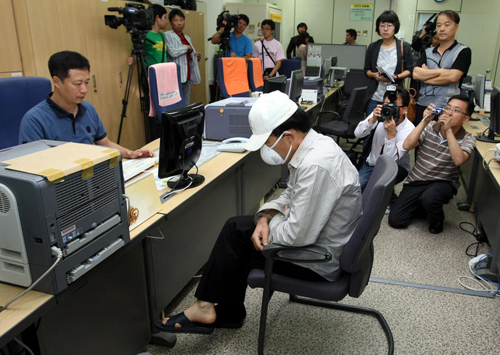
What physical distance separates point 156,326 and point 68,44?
289cm

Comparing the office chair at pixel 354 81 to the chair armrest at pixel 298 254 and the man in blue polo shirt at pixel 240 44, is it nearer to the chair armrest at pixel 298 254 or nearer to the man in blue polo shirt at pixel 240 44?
the man in blue polo shirt at pixel 240 44

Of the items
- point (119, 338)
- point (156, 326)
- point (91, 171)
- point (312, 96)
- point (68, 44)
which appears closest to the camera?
point (91, 171)

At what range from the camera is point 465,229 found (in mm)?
2992

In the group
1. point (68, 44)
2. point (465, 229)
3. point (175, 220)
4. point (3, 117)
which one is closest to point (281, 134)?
point (175, 220)

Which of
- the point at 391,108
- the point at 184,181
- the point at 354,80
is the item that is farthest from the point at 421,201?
the point at 354,80

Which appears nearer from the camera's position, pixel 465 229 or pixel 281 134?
pixel 281 134

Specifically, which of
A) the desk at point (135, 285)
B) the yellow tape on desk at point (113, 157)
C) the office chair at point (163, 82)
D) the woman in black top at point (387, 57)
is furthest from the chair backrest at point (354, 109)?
the yellow tape on desk at point (113, 157)

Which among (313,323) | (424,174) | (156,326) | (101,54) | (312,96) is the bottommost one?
(313,323)

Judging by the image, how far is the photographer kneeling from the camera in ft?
9.56

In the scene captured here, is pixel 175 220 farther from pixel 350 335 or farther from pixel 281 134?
pixel 350 335

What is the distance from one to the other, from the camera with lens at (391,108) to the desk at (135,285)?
1081 mm

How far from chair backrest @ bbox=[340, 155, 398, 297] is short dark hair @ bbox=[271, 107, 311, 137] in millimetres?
335

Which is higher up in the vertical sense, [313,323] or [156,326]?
[156,326]

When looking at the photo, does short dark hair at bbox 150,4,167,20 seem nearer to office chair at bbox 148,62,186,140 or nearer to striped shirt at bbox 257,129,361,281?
office chair at bbox 148,62,186,140
